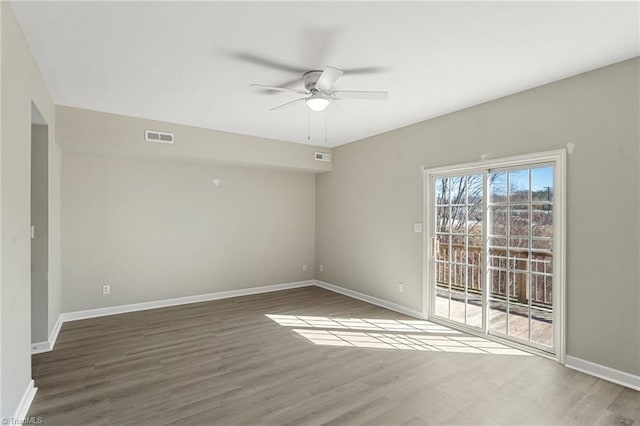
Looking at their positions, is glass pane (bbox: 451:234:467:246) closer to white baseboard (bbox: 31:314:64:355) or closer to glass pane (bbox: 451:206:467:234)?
glass pane (bbox: 451:206:467:234)

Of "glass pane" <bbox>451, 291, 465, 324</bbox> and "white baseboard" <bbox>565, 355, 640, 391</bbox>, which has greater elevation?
"glass pane" <bbox>451, 291, 465, 324</bbox>

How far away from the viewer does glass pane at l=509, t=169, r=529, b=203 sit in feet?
11.6

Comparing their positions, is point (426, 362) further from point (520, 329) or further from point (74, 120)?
point (74, 120)

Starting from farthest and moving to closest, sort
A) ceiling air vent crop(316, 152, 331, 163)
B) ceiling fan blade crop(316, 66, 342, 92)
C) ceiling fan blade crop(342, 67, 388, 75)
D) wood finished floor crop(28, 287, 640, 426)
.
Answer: ceiling air vent crop(316, 152, 331, 163), ceiling fan blade crop(342, 67, 388, 75), ceiling fan blade crop(316, 66, 342, 92), wood finished floor crop(28, 287, 640, 426)

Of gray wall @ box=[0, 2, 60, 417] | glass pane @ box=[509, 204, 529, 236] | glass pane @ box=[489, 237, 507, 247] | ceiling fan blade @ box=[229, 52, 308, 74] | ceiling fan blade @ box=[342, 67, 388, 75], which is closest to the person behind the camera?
gray wall @ box=[0, 2, 60, 417]

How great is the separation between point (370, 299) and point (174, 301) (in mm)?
3204

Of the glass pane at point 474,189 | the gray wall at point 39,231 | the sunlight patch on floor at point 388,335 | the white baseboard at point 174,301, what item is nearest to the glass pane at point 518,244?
the glass pane at point 474,189

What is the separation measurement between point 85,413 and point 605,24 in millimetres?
4620

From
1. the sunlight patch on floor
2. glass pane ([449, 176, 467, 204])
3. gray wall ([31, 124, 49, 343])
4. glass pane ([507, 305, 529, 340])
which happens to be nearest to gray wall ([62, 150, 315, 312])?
gray wall ([31, 124, 49, 343])

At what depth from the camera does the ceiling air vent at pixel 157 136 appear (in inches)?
176

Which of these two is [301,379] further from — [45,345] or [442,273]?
[45,345]

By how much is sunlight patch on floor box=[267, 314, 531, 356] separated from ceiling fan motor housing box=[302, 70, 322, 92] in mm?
2737

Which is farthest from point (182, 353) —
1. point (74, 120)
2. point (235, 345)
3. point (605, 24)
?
point (605, 24)

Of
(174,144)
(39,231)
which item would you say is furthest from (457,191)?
(39,231)
